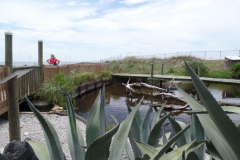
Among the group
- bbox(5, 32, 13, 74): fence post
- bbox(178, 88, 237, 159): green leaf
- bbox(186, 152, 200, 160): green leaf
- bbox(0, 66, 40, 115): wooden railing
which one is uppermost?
bbox(5, 32, 13, 74): fence post

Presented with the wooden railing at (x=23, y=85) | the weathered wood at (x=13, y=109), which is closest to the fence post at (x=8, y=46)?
the weathered wood at (x=13, y=109)

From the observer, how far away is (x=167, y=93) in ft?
34.2

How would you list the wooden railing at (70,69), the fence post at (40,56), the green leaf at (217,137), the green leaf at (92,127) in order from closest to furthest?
the green leaf at (217,137), the green leaf at (92,127), the fence post at (40,56), the wooden railing at (70,69)

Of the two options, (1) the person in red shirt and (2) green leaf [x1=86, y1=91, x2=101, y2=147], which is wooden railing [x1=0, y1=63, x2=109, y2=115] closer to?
(1) the person in red shirt

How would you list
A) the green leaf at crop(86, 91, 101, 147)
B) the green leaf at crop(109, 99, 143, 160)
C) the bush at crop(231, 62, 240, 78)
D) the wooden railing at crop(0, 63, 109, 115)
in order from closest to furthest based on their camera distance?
the green leaf at crop(109, 99, 143, 160) < the green leaf at crop(86, 91, 101, 147) < the wooden railing at crop(0, 63, 109, 115) < the bush at crop(231, 62, 240, 78)

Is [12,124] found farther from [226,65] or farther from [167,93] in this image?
[226,65]

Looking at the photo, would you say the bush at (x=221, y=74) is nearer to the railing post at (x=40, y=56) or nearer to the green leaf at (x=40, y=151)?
the railing post at (x=40, y=56)

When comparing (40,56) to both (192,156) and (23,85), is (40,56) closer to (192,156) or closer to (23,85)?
(23,85)

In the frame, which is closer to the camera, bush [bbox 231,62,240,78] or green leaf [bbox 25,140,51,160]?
green leaf [bbox 25,140,51,160]

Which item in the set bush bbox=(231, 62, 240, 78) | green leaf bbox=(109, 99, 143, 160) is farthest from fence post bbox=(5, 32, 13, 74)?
bush bbox=(231, 62, 240, 78)

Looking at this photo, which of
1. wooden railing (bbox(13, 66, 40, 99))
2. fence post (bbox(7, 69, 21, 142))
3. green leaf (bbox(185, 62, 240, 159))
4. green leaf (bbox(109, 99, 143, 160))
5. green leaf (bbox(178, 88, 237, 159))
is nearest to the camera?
green leaf (bbox(185, 62, 240, 159))

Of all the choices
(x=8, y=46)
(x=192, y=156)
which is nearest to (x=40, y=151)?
(x=192, y=156)

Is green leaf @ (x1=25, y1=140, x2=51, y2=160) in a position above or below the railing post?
below

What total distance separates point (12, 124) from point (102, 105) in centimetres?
233
